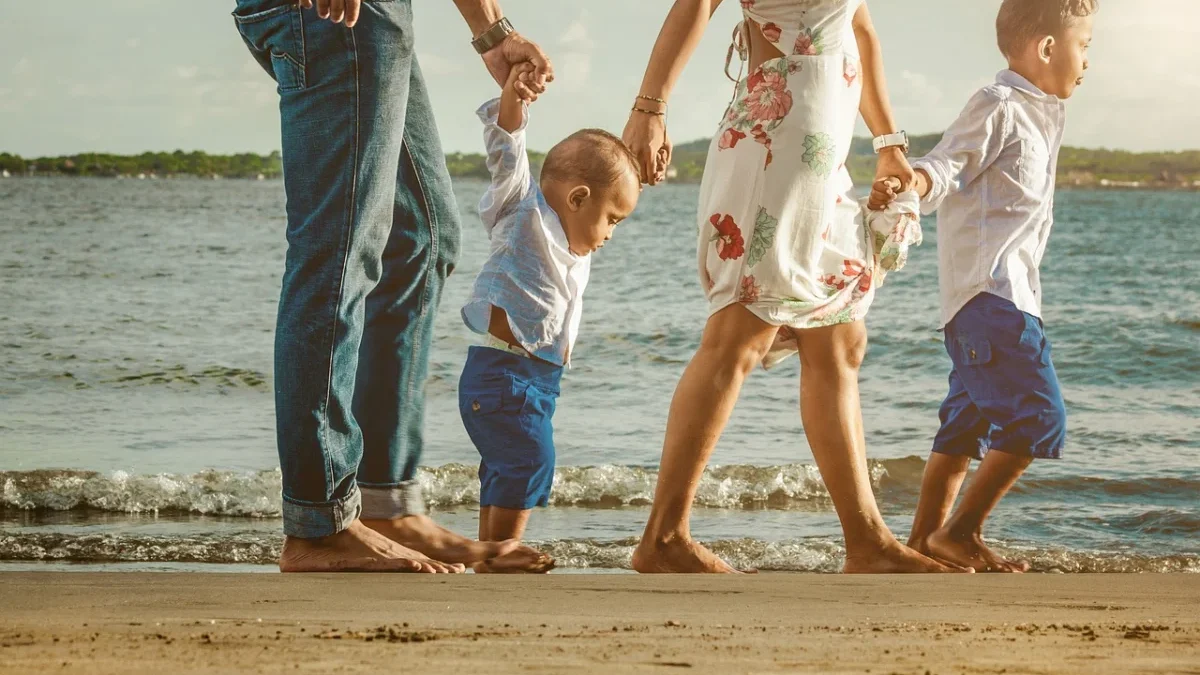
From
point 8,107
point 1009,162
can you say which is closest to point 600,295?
point 1009,162

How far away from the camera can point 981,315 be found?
3357 mm

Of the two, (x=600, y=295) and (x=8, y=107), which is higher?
(x=8, y=107)

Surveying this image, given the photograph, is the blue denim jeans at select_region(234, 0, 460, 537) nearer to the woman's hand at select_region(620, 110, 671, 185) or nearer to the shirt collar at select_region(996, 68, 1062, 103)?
the woman's hand at select_region(620, 110, 671, 185)

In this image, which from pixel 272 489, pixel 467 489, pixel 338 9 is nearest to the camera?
pixel 338 9

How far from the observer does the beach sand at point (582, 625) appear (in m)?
1.62

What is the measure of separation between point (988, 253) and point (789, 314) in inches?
27.9

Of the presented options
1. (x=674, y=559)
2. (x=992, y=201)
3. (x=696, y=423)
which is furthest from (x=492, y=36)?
(x=992, y=201)

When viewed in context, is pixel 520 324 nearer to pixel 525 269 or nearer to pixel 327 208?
pixel 525 269

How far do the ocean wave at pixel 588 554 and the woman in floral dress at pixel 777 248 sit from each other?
89cm

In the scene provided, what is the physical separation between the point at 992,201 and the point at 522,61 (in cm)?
141

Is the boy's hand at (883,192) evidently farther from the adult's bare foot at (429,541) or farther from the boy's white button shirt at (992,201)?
the adult's bare foot at (429,541)

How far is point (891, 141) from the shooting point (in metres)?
3.25

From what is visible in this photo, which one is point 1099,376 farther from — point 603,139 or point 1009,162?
point 603,139

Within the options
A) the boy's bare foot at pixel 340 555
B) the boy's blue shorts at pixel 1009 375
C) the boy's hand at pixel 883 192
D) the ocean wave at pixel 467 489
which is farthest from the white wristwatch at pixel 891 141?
the ocean wave at pixel 467 489
